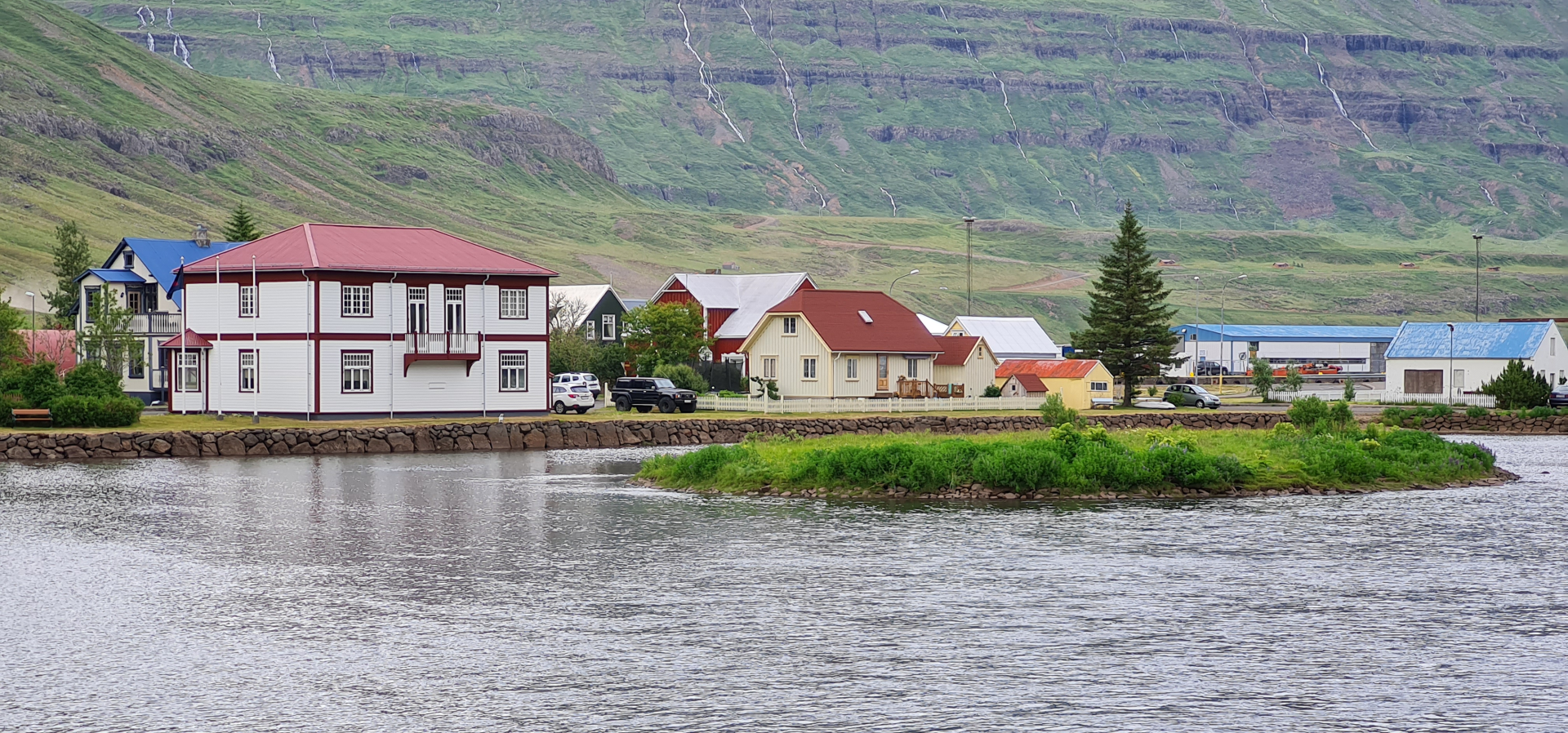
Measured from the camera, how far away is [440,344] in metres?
71.2

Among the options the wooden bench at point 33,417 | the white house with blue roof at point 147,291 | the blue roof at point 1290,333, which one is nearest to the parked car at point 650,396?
the white house with blue roof at point 147,291

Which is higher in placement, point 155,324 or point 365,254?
point 365,254

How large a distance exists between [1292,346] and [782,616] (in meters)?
147

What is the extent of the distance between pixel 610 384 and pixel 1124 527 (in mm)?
69074

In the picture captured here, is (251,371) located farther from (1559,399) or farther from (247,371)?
(1559,399)

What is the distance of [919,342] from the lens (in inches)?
3482

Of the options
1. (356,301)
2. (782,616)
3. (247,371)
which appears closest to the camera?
(782,616)

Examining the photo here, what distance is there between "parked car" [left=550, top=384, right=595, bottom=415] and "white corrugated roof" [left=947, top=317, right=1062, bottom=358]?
152 feet

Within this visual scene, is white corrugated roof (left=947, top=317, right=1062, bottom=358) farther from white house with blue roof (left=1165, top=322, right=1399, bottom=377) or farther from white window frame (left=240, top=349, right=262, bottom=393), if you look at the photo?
white window frame (left=240, top=349, right=262, bottom=393)

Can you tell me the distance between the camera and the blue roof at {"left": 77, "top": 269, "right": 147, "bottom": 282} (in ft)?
272

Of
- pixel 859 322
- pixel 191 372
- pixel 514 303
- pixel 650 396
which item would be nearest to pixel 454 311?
pixel 514 303

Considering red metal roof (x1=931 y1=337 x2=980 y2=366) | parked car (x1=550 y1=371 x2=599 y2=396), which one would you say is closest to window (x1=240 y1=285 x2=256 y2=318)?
parked car (x1=550 y1=371 x2=599 y2=396)

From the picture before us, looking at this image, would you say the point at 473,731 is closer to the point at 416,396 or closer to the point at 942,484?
the point at 942,484

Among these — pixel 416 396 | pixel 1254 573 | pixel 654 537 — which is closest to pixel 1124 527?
Answer: pixel 1254 573
